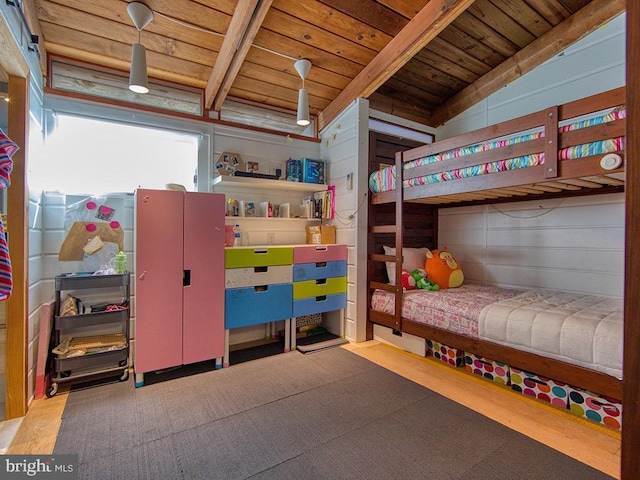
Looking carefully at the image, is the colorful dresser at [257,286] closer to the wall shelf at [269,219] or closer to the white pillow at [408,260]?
the wall shelf at [269,219]

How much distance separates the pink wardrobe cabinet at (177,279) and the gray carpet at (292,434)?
244 millimetres

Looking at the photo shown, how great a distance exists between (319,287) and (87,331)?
197cm

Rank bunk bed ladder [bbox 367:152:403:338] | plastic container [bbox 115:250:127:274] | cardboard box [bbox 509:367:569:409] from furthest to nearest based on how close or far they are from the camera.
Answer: bunk bed ladder [bbox 367:152:403:338] < plastic container [bbox 115:250:127:274] < cardboard box [bbox 509:367:569:409]

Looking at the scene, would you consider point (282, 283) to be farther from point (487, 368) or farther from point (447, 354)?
point (487, 368)

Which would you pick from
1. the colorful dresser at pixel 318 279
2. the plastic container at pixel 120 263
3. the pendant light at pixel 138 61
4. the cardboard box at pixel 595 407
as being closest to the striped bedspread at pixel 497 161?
the colorful dresser at pixel 318 279

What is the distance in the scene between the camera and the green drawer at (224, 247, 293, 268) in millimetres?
2670

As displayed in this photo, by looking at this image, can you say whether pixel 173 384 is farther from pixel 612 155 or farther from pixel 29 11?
pixel 612 155

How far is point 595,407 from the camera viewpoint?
72.2 inches

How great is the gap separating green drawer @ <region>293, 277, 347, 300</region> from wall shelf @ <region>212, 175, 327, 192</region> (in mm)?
1022

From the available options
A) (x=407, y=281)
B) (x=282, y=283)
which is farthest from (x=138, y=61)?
(x=407, y=281)

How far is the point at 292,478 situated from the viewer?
1429 mm

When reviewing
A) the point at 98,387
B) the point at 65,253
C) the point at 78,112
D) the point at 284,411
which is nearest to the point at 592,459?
the point at 284,411

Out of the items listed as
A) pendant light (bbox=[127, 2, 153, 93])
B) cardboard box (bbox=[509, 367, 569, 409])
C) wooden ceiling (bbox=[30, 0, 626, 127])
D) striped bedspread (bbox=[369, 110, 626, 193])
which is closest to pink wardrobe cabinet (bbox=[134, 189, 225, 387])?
pendant light (bbox=[127, 2, 153, 93])

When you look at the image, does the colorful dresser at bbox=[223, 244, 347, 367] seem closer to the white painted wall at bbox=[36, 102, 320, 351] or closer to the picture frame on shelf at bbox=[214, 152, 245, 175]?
the white painted wall at bbox=[36, 102, 320, 351]
